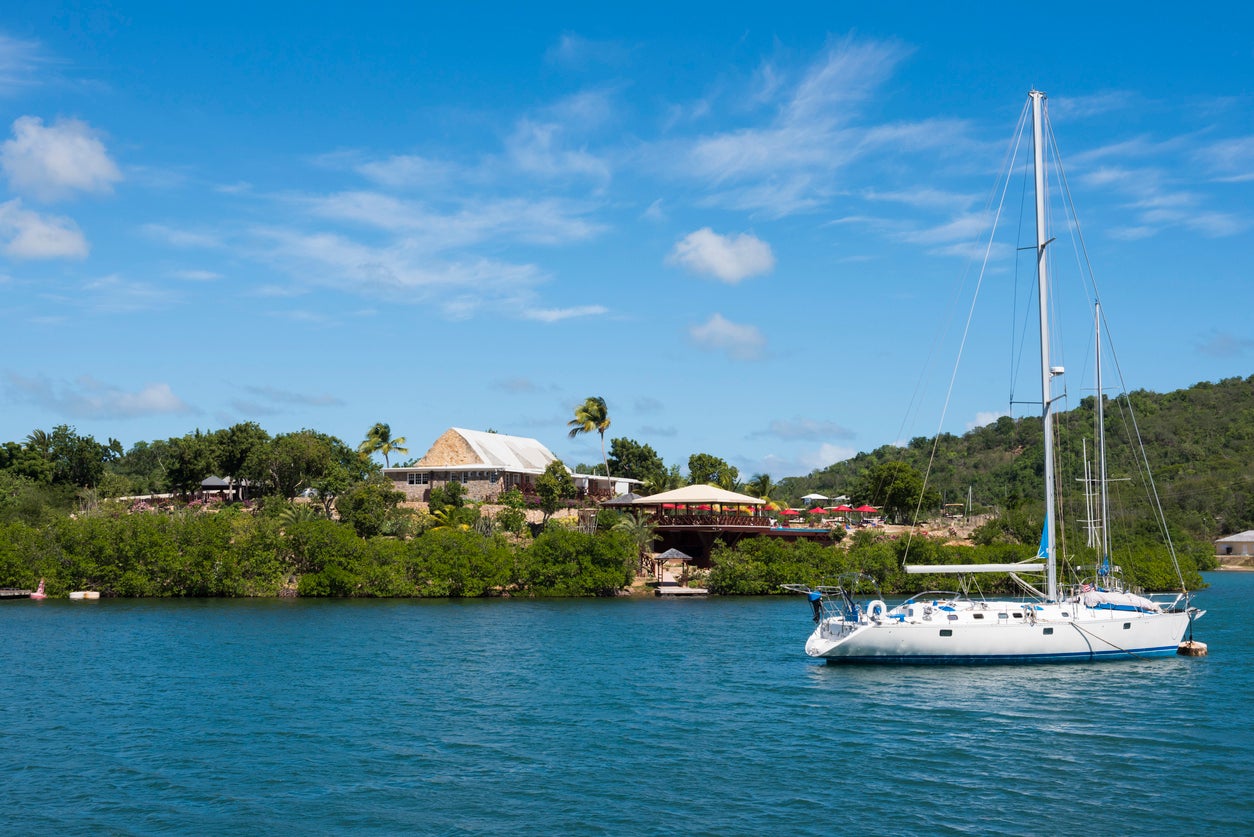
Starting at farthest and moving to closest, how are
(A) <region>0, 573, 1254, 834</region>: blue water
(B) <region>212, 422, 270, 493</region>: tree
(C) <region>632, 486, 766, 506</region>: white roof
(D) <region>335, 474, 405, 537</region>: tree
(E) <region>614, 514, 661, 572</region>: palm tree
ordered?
(B) <region>212, 422, 270, 493</region>: tree
(C) <region>632, 486, 766, 506</region>: white roof
(D) <region>335, 474, 405, 537</region>: tree
(E) <region>614, 514, 661, 572</region>: palm tree
(A) <region>0, 573, 1254, 834</region>: blue water

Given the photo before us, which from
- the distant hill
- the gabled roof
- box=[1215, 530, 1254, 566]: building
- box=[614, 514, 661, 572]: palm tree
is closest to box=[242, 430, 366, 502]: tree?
the gabled roof

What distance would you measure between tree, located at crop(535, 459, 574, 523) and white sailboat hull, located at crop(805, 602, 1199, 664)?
47651mm

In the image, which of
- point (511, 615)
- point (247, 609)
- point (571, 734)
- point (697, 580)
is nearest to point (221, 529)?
point (247, 609)

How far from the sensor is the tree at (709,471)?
372 feet

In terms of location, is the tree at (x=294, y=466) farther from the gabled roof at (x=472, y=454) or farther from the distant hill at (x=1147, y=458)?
the distant hill at (x=1147, y=458)

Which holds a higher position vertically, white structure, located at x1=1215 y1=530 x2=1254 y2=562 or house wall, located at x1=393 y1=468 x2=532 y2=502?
house wall, located at x1=393 y1=468 x2=532 y2=502

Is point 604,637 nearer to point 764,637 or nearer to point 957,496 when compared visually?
point 764,637

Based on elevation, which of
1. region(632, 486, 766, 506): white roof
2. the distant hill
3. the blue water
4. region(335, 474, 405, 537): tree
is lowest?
the blue water

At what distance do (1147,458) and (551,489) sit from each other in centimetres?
9106

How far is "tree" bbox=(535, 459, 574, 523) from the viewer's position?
89.9 metres

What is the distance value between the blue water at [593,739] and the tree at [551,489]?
3867cm

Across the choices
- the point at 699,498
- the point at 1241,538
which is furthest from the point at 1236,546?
the point at 699,498

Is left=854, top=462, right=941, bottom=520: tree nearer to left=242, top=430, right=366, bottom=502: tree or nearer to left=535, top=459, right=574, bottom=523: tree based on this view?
left=535, top=459, right=574, bottom=523: tree

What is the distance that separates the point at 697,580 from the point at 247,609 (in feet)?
103
